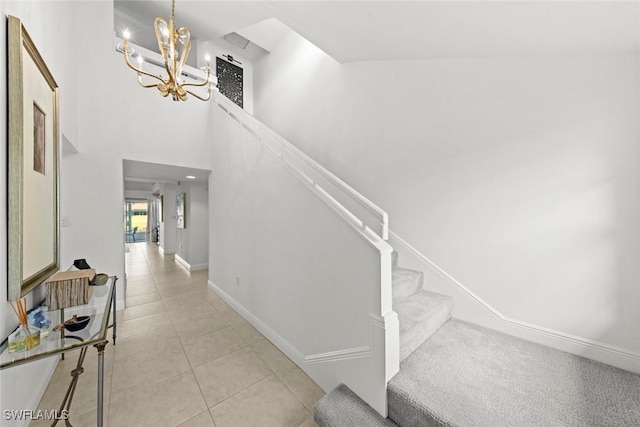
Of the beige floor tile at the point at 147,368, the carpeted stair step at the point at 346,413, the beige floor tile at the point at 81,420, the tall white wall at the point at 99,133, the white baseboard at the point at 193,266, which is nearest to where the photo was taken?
the carpeted stair step at the point at 346,413

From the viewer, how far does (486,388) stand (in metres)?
1.52

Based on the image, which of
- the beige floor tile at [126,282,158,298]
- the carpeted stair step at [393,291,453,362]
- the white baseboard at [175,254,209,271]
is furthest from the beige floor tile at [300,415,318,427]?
the white baseboard at [175,254,209,271]

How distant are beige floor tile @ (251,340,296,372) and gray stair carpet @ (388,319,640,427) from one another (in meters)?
1.14

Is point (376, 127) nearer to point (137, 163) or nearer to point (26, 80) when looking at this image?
point (26, 80)

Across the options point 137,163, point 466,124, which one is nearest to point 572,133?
point 466,124

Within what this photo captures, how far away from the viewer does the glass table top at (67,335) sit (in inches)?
43.1

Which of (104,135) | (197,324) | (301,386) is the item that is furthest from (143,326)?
(104,135)

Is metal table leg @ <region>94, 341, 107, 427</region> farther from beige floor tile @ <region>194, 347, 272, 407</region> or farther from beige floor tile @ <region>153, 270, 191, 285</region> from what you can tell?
beige floor tile @ <region>153, 270, 191, 285</region>

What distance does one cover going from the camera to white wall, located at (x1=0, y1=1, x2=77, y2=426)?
3.81 feet

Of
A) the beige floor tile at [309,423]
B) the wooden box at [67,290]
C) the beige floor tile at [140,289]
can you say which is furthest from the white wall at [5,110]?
the beige floor tile at [140,289]

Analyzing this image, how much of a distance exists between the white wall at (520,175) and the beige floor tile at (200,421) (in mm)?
2395

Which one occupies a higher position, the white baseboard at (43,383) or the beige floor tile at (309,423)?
the white baseboard at (43,383)

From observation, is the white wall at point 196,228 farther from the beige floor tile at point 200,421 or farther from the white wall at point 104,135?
the beige floor tile at point 200,421

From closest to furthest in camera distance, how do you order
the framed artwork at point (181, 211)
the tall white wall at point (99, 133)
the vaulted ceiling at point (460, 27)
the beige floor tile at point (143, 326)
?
the vaulted ceiling at point (460, 27), the beige floor tile at point (143, 326), the tall white wall at point (99, 133), the framed artwork at point (181, 211)
